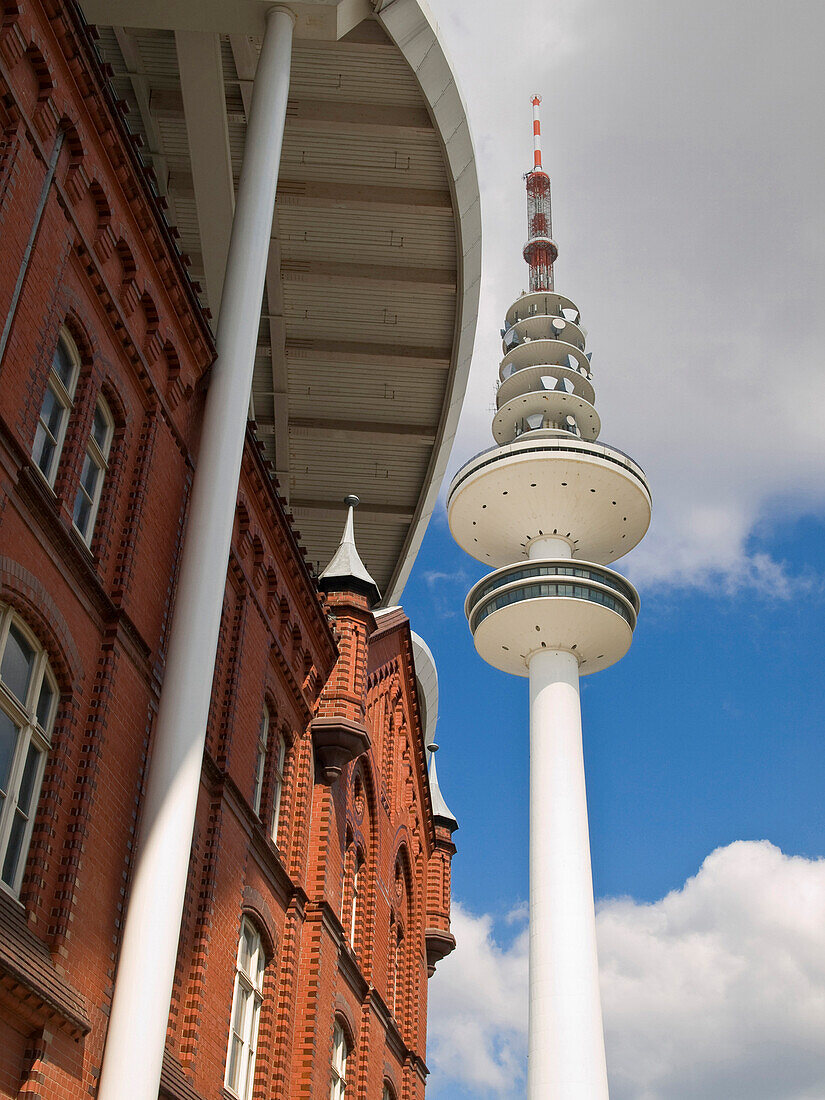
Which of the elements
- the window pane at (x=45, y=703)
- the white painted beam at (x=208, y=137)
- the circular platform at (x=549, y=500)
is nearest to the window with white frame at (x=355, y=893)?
the white painted beam at (x=208, y=137)

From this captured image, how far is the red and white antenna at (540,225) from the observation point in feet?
284

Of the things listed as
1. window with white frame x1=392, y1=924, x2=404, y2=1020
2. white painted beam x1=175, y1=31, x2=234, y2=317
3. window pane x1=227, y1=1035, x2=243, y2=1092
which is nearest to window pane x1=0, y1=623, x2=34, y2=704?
window pane x1=227, y1=1035, x2=243, y2=1092

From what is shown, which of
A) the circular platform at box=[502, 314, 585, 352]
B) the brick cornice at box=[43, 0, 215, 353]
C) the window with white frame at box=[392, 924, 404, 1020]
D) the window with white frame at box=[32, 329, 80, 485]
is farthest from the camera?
the circular platform at box=[502, 314, 585, 352]

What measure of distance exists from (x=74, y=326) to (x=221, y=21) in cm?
759

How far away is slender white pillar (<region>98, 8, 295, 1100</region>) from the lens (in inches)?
435

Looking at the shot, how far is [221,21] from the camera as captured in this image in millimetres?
17875

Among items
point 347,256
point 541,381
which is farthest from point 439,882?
point 541,381

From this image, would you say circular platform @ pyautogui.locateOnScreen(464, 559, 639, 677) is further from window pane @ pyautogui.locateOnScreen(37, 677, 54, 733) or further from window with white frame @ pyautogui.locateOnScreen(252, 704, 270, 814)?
window pane @ pyautogui.locateOnScreen(37, 677, 54, 733)

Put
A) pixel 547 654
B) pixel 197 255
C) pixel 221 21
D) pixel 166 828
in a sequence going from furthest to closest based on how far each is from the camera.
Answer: pixel 547 654 → pixel 197 255 → pixel 221 21 → pixel 166 828

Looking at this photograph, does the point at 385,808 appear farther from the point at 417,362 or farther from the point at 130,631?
the point at 130,631

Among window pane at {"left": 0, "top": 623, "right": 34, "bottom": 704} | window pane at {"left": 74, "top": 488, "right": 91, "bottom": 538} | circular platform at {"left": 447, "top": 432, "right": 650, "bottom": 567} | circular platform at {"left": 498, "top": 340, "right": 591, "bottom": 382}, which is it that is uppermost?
circular platform at {"left": 498, "top": 340, "right": 591, "bottom": 382}

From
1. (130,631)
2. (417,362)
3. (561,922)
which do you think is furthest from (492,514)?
(130,631)

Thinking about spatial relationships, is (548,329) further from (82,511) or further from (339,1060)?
(82,511)

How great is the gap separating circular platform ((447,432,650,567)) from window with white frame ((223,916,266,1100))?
179 feet
